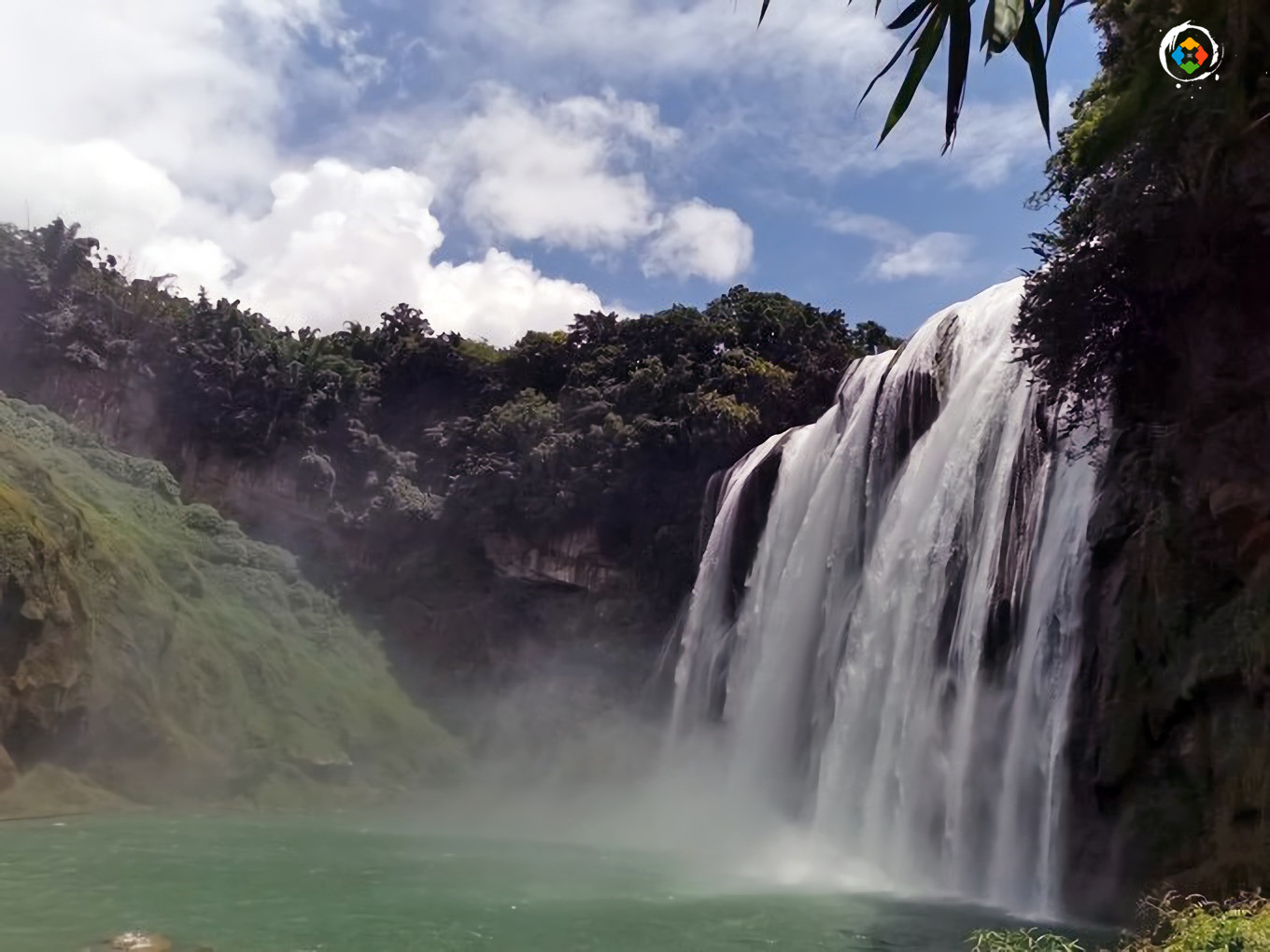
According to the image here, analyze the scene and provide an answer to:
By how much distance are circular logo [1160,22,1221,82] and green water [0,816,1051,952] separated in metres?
9.72

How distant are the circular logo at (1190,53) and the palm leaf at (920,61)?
4.33 metres

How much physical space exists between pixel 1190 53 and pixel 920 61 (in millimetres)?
5204

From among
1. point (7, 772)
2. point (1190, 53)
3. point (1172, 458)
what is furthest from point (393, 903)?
point (7, 772)

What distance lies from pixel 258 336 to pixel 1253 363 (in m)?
37.2

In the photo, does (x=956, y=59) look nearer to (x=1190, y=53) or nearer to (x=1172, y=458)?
(x=1190, y=53)

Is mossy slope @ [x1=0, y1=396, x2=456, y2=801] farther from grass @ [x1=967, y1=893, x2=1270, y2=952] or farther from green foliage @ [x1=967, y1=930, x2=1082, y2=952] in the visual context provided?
grass @ [x1=967, y1=893, x2=1270, y2=952]

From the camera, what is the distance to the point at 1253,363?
13.0 meters

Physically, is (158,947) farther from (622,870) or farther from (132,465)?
(132,465)

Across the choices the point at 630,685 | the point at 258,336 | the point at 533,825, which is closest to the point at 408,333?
the point at 258,336

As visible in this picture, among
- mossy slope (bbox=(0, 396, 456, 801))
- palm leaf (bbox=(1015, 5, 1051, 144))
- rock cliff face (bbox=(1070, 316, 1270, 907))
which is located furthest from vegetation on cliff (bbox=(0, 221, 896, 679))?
palm leaf (bbox=(1015, 5, 1051, 144))

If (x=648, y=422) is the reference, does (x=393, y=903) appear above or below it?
below

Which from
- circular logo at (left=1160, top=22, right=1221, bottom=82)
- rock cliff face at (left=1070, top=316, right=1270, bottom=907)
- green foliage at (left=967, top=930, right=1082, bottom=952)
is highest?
circular logo at (left=1160, top=22, right=1221, bottom=82)

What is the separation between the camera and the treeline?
121 ft

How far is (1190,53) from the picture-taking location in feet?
38.9
